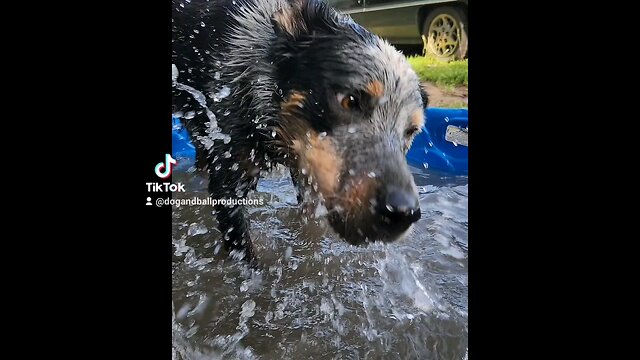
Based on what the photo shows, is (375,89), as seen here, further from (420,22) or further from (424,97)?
(420,22)

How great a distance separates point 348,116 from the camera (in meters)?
2.44

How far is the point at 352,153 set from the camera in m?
2.37

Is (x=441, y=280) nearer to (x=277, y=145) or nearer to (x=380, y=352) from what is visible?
(x=380, y=352)

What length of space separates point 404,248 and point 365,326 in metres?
0.51

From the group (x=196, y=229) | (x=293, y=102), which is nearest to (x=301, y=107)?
(x=293, y=102)

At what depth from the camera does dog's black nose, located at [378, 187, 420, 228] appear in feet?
7.38

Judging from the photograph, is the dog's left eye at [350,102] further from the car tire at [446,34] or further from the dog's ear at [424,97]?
the car tire at [446,34]

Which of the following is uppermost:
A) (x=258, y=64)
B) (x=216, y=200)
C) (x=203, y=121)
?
(x=258, y=64)

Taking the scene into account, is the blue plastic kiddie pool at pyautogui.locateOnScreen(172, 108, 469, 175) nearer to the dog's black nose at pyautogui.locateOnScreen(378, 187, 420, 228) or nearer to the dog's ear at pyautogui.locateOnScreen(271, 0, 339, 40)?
the dog's black nose at pyautogui.locateOnScreen(378, 187, 420, 228)
